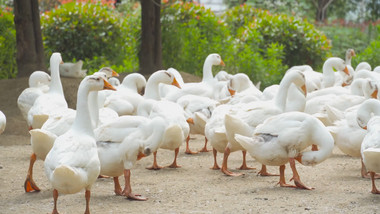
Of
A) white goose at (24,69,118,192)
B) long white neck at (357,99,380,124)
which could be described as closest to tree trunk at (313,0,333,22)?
long white neck at (357,99,380,124)

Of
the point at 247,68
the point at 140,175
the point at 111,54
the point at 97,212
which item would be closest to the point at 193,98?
the point at 140,175

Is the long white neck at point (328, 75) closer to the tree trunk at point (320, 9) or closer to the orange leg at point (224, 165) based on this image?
the orange leg at point (224, 165)

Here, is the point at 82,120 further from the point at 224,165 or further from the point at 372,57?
the point at 372,57

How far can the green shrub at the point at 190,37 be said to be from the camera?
14.5 m

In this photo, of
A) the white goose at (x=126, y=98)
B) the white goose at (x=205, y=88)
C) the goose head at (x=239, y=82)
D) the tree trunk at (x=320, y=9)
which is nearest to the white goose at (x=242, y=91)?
the goose head at (x=239, y=82)

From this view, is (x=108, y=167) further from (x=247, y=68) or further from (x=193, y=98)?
(x=247, y=68)

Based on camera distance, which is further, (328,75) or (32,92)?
(328,75)

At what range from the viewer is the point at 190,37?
1452 centimetres

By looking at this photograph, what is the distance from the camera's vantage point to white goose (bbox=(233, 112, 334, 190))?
6.45 m

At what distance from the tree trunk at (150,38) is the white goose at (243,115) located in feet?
17.6

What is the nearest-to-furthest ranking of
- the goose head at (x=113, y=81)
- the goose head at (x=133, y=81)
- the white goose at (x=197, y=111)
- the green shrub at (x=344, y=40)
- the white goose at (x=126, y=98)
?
the white goose at (x=197, y=111), the white goose at (x=126, y=98), the goose head at (x=133, y=81), the goose head at (x=113, y=81), the green shrub at (x=344, y=40)

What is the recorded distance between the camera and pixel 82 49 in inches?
579

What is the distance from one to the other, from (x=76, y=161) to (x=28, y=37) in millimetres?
6659

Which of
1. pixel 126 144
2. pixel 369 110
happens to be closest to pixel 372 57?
pixel 369 110
